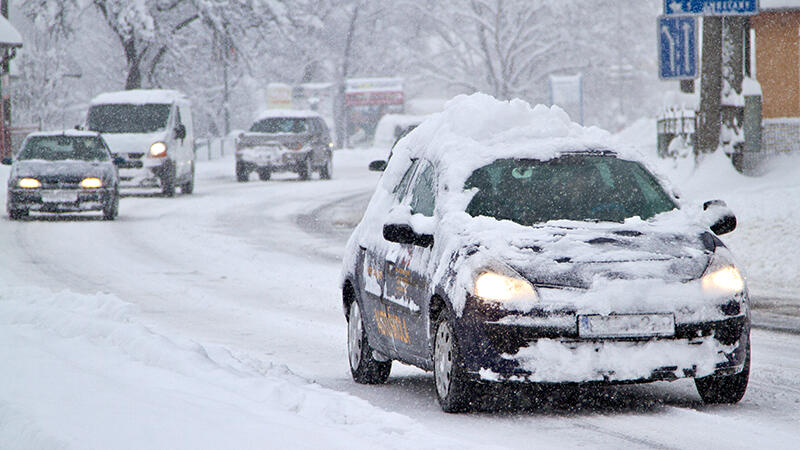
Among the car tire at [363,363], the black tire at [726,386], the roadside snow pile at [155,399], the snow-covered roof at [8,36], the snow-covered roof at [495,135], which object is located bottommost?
the car tire at [363,363]

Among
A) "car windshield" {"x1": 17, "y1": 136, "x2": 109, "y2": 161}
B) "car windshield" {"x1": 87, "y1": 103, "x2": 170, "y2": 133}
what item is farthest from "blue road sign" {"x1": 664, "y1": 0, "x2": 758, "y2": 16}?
"car windshield" {"x1": 87, "y1": 103, "x2": 170, "y2": 133}

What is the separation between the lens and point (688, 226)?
7.71 meters

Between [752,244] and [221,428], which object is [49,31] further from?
[221,428]

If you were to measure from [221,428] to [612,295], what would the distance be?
214 cm

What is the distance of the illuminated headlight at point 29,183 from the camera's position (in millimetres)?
24609

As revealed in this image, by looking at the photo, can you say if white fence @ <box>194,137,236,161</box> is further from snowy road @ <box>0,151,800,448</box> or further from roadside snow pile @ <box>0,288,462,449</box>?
roadside snow pile @ <box>0,288,462,449</box>

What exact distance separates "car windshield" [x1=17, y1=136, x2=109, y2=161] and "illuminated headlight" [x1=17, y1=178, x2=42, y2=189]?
0.83 m

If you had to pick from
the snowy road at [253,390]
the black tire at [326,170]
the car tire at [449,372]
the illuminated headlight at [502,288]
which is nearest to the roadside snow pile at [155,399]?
the snowy road at [253,390]

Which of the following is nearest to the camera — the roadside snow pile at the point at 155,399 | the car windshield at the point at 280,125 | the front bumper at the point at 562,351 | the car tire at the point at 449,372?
the roadside snow pile at the point at 155,399

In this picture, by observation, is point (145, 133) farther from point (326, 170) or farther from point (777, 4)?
point (777, 4)

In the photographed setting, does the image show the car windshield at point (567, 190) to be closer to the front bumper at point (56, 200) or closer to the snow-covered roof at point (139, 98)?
the front bumper at point (56, 200)

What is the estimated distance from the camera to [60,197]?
2475 centimetres

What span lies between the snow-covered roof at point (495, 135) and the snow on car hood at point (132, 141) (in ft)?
75.1

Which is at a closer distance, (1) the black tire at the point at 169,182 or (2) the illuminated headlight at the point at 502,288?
(2) the illuminated headlight at the point at 502,288
